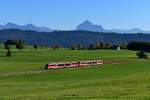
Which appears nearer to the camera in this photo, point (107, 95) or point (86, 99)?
point (86, 99)

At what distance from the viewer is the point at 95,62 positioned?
11344 cm

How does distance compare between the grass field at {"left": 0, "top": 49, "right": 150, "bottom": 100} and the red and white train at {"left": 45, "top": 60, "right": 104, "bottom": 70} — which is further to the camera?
the red and white train at {"left": 45, "top": 60, "right": 104, "bottom": 70}

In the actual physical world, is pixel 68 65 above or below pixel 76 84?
below

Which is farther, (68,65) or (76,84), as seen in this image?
(68,65)

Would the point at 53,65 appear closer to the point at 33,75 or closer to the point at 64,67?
the point at 64,67

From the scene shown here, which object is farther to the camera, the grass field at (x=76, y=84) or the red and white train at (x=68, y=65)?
the red and white train at (x=68, y=65)

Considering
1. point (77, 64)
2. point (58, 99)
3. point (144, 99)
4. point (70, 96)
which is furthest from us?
point (77, 64)

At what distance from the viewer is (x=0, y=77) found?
238ft

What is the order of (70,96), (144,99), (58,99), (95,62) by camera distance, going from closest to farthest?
(144,99), (58,99), (70,96), (95,62)

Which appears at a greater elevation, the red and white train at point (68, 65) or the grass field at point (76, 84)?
the grass field at point (76, 84)

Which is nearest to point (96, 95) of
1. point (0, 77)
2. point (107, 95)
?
point (107, 95)

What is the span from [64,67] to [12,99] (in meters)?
67.5

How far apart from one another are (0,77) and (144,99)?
45546 mm

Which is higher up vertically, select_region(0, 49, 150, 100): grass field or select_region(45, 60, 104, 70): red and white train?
select_region(0, 49, 150, 100): grass field
